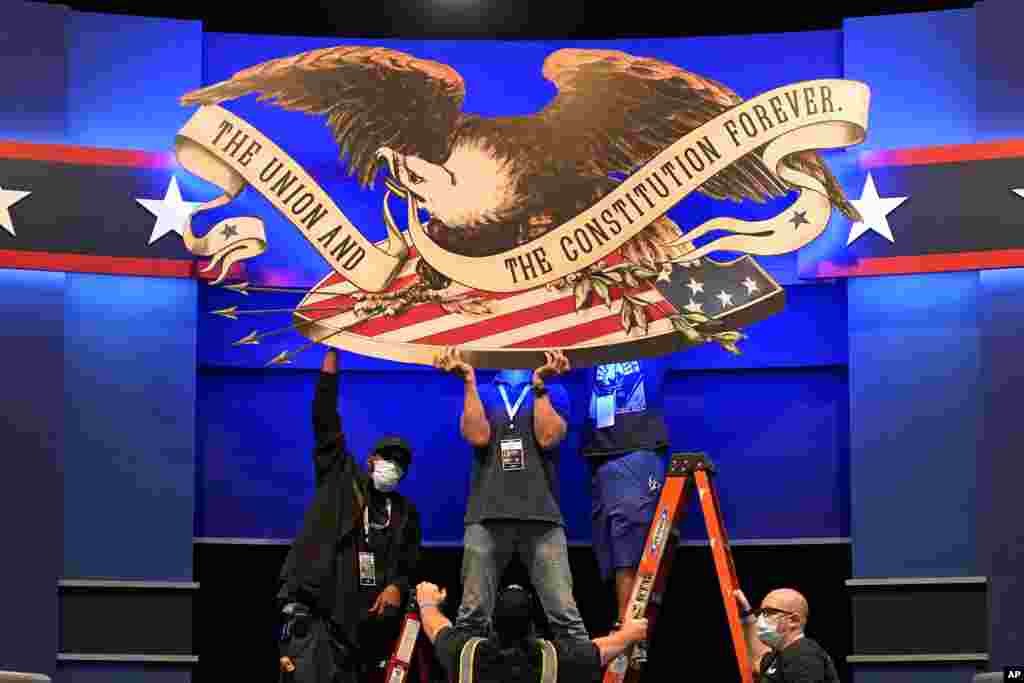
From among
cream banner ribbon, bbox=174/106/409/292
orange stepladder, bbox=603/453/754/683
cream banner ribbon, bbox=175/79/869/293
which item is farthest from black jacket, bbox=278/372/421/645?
orange stepladder, bbox=603/453/754/683

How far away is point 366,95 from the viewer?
9781 mm

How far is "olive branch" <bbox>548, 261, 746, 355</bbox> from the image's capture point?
9.45 metres

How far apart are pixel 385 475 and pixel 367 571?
0.46m

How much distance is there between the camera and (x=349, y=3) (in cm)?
1087

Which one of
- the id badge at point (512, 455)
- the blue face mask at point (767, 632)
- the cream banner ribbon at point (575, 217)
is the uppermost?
the cream banner ribbon at point (575, 217)

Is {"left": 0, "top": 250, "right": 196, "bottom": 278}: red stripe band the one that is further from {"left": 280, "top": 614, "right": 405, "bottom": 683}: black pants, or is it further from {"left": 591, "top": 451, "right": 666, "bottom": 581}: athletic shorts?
{"left": 591, "top": 451, "right": 666, "bottom": 581}: athletic shorts

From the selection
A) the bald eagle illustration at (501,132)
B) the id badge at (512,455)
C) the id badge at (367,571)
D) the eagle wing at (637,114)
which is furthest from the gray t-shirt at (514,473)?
the eagle wing at (637,114)

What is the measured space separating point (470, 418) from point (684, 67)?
7.64ft

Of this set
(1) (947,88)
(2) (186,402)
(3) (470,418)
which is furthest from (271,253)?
(1) (947,88)

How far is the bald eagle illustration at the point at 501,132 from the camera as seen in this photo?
965 centimetres

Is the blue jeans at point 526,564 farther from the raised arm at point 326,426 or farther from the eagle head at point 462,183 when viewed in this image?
the eagle head at point 462,183

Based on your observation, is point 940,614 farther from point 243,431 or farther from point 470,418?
point 243,431

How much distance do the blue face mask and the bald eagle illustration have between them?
2.24 m

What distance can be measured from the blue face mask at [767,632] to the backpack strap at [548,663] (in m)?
0.98
